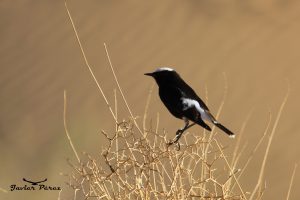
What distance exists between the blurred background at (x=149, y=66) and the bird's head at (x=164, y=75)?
15.7ft

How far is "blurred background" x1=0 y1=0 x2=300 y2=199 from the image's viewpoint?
31.6 ft

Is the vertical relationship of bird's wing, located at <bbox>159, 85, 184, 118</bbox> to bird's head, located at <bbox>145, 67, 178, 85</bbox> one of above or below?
below

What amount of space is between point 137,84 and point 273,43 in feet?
7.04

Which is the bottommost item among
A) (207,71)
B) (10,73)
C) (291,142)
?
(291,142)

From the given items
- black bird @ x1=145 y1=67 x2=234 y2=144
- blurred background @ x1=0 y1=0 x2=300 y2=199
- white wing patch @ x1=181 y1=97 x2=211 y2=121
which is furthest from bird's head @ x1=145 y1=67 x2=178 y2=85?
blurred background @ x1=0 y1=0 x2=300 y2=199

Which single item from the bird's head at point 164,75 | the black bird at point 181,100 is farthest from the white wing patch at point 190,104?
the bird's head at point 164,75

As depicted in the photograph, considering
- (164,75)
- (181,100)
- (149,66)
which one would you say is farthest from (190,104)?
(149,66)

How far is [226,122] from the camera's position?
9.87m

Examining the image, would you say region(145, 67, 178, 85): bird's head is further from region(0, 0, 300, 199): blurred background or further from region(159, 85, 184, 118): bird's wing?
region(0, 0, 300, 199): blurred background

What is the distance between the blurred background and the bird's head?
15.7 ft

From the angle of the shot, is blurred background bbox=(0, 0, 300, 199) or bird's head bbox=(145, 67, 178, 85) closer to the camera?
bird's head bbox=(145, 67, 178, 85)

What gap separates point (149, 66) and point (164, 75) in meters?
7.60

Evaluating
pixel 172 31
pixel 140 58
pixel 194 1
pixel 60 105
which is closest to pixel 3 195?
pixel 60 105

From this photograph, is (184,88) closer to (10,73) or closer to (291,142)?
(291,142)
